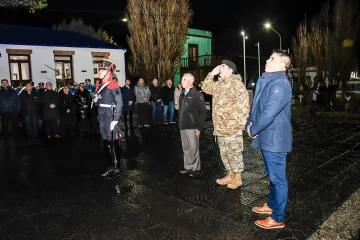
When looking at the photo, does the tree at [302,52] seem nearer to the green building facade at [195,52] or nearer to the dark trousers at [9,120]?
the green building facade at [195,52]

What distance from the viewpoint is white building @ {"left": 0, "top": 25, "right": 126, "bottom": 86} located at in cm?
1898

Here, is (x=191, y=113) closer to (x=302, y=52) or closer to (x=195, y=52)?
(x=302, y=52)

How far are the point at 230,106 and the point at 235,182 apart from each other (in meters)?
1.26

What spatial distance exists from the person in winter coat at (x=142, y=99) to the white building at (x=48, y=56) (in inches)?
304

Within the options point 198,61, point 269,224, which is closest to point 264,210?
point 269,224

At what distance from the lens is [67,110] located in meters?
10.7

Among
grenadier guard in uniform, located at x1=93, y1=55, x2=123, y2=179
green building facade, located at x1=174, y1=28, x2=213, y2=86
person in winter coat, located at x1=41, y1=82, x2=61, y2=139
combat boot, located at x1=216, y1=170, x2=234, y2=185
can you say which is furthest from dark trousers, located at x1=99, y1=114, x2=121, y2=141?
green building facade, located at x1=174, y1=28, x2=213, y2=86

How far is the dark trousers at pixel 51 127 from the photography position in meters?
10.2

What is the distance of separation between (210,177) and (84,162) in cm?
306

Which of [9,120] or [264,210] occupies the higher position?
[9,120]

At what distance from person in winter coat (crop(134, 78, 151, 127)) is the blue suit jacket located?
→ 9223 mm

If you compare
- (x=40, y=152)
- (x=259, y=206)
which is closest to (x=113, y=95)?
(x=259, y=206)

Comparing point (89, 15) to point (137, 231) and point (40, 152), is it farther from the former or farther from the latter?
point (137, 231)

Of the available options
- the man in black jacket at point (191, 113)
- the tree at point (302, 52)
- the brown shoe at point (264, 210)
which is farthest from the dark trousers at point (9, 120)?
the tree at point (302, 52)
